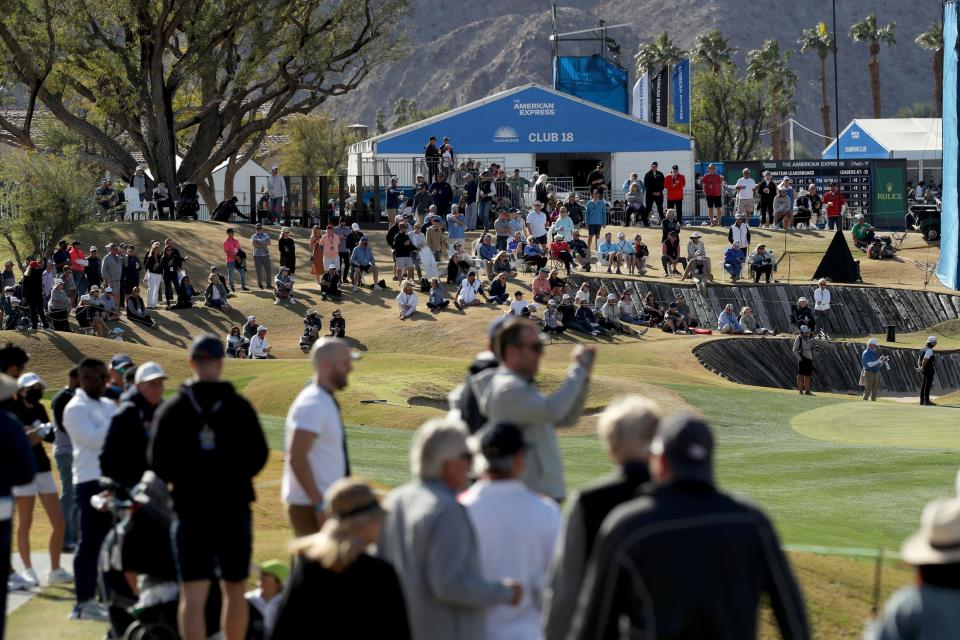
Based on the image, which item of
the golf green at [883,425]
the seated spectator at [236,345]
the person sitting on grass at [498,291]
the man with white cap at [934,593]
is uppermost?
the man with white cap at [934,593]

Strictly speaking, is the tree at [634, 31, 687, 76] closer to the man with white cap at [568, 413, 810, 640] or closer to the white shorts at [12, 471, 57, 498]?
the white shorts at [12, 471, 57, 498]

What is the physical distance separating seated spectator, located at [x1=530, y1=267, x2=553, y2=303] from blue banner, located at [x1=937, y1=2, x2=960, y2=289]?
1152 cm

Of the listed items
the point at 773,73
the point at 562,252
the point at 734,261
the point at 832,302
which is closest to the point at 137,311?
the point at 562,252

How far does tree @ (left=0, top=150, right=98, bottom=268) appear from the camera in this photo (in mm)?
39781

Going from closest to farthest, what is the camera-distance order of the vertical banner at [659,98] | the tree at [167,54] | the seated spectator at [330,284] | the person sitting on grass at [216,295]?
1. the person sitting on grass at [216,295]
2. the seated spectator at [330,284]
3. the tree at [167,54]
4. the vertical banner at [659,98]

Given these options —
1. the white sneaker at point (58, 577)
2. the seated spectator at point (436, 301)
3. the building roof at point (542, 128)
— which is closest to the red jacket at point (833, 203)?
the building roof at point (542, 128)

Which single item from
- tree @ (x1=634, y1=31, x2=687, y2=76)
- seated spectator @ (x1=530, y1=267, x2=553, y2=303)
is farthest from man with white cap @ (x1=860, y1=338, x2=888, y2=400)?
tree @ (x1=634, y1=31, x2=687, y2=76)

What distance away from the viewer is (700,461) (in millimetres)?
4781

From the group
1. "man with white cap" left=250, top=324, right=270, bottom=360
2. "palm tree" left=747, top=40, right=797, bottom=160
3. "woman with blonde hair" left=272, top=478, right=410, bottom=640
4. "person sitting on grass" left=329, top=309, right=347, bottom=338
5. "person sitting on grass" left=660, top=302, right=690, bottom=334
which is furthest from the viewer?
"palm tree" left=747, top=40, right=797, bottom=160

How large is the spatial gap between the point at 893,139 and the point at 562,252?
38678 millimetres

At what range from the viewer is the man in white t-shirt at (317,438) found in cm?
731

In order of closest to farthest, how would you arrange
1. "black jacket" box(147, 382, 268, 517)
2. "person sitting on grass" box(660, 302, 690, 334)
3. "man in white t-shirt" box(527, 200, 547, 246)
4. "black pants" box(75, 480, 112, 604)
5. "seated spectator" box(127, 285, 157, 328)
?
"black jacket" box(147, 382, 268, 517) → "black pants" box(75, 480, 112, 604) → "seated spectator" box(127, 285, 157, 328) → "person sitting on grass" box(660, 302, 690, 334) → "man in white t-shirt" box(527, 200, 547, 246)

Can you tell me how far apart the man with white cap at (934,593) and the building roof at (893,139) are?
210 ft

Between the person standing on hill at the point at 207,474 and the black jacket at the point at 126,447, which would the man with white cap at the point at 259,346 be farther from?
the person standing on hill at the point at 207,474
